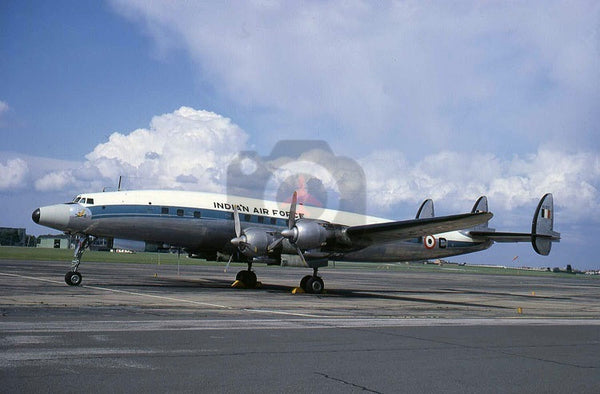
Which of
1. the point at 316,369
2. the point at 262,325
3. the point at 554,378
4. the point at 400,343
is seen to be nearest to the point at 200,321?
the point at 262,325

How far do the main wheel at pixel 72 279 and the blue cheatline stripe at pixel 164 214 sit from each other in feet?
7.98

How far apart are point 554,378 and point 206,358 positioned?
16.3ft

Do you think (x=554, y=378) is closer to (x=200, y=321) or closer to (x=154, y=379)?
(x=154, y=379)

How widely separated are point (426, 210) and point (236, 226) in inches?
500

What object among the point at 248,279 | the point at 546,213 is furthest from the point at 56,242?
the point at 546,213

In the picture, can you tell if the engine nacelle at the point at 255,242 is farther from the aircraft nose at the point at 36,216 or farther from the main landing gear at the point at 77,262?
the aircraft nose at the point at 36,216

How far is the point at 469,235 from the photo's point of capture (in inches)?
1220

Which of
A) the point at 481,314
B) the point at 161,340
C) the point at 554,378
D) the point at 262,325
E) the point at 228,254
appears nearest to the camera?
the point at 554,378

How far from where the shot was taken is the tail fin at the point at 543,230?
2909cm

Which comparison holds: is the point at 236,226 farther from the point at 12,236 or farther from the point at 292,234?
the point at 12,236

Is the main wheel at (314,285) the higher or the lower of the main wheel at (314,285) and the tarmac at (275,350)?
the higher

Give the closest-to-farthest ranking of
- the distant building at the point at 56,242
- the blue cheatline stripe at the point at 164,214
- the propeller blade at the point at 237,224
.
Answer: the blue cheatline stripe at the point at 164,214, the propeller blade at the point at 237,224, the distant building at the point at 56,242

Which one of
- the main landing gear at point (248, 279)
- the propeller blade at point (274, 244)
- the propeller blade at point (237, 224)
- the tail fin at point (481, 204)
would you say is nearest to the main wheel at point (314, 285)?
the propeller blade at point (274, 244)

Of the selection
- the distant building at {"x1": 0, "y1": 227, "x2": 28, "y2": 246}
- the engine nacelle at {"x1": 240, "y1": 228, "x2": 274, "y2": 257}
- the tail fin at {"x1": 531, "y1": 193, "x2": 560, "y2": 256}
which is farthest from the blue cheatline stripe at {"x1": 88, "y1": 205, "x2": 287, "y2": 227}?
the distant building at {"x1": 0, "y1": 227, "x2": 28, "y2": 246}
